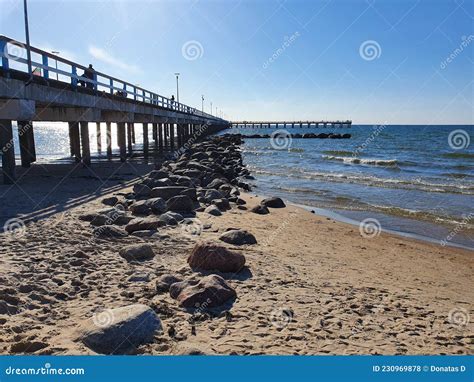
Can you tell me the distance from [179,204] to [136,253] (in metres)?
3.54

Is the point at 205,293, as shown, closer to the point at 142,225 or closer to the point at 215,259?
the point at 215,259

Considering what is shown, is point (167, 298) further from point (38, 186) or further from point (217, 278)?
point (38, 186)

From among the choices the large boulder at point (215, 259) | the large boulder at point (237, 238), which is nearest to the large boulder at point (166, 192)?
the large boulder at point (237, 238)

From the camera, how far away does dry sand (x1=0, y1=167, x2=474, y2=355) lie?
3840mm

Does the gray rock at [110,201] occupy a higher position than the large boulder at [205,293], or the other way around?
the gray rock at [110,201]

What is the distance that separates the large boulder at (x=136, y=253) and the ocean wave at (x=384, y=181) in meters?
13.9

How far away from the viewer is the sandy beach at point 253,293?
3844mm

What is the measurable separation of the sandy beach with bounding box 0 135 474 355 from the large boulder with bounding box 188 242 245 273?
0.35ft

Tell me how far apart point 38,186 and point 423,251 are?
35.4 ft

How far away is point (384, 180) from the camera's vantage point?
64.0 feet

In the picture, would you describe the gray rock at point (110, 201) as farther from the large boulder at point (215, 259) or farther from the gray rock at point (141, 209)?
the large boulder at point (215, 259)

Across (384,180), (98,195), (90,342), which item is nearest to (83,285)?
(90,342)

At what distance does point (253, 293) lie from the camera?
501cm

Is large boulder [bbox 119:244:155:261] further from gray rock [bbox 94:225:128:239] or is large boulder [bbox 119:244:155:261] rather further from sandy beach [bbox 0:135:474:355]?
gray rock [bbox 94:225:128:239]
